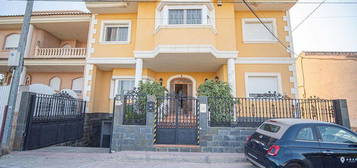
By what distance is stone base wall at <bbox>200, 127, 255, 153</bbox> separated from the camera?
6.41m

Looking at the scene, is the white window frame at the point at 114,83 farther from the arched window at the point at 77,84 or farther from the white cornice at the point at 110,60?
the arched window at the point at 77,84

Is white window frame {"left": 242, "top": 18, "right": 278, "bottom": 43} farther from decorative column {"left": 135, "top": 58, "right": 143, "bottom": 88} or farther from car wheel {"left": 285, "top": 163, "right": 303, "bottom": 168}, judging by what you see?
car wheel {"left": 285, "top": 163, "right": 303, "bottom": 168}

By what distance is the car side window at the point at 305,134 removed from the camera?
4098mm

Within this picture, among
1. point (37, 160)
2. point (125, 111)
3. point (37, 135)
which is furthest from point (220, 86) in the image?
point (37, 135)

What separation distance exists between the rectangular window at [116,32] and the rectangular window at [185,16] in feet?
11.8

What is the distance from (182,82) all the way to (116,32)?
5.84 metres

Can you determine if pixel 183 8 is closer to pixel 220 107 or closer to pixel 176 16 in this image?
pixel 176 16

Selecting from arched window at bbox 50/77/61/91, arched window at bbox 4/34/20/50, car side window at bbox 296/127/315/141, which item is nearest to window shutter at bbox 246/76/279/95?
car side window at bbox 296/127/315/141

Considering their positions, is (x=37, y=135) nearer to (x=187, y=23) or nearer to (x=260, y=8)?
(x=187, y=23)

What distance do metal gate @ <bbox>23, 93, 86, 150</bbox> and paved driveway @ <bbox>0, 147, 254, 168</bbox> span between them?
0.78m

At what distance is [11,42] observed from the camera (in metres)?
12.2

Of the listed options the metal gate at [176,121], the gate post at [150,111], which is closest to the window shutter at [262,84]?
the metal gate at [176,121]

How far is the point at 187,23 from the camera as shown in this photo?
29.2ft

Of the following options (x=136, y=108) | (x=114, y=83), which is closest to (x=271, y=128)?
(x=136, y=108)
